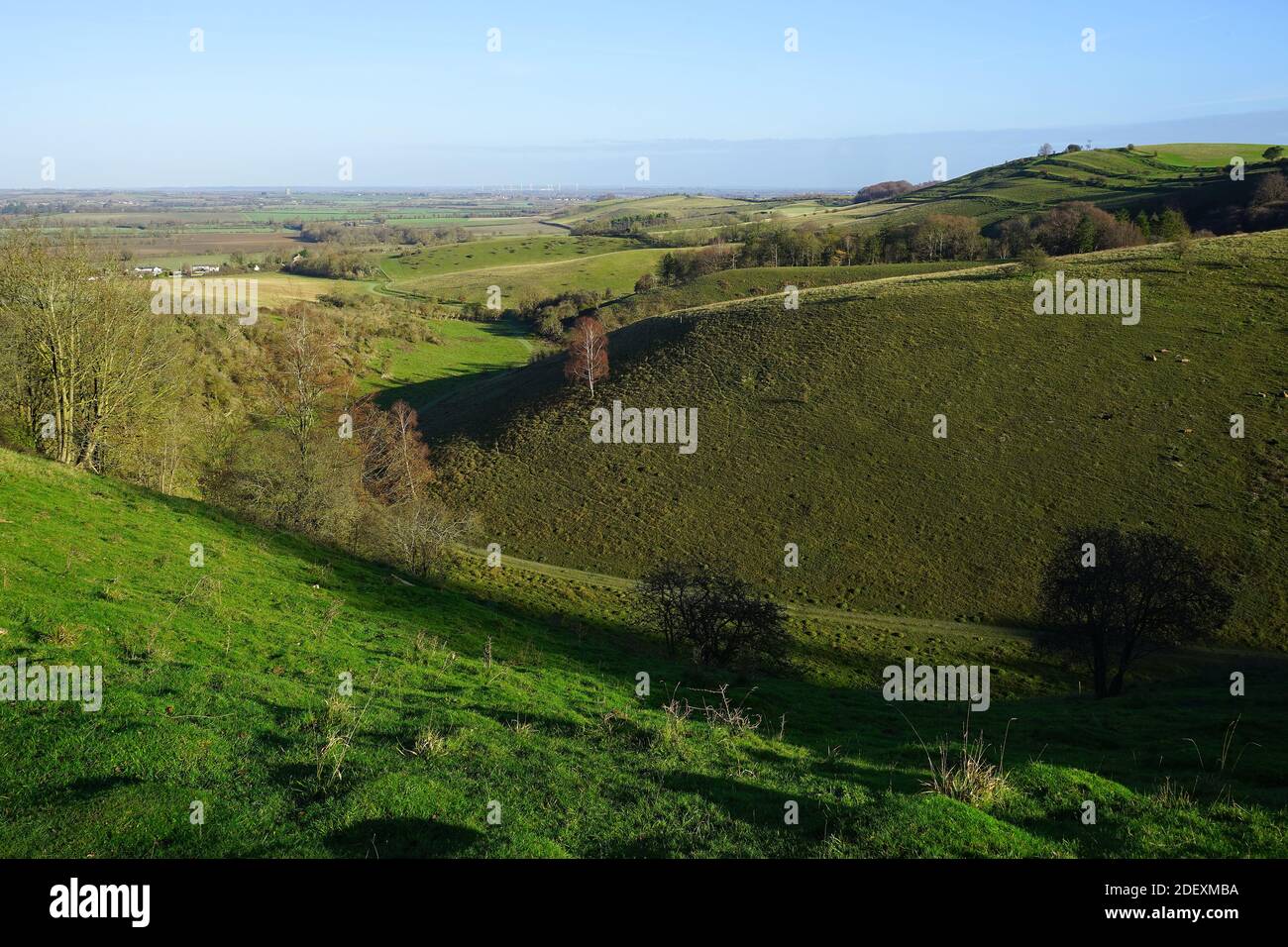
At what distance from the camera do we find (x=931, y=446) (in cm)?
4725

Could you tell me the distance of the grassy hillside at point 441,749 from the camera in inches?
353

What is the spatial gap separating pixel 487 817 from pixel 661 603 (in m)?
18.6

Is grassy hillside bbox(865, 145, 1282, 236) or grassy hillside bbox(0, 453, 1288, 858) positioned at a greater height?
grassy hillside bbox(865, 145, 1282, 236)

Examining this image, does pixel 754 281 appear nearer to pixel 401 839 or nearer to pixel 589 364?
pixel 589 364

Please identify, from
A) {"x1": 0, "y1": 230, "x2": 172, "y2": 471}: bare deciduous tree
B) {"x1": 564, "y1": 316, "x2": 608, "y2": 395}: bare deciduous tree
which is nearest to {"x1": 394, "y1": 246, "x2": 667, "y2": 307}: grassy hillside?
{"x1": 564, "y1": 316, "x2": 608, "y2": 395}: bare deciduous tree

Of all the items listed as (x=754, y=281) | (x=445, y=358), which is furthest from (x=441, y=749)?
(x=754, y=281)

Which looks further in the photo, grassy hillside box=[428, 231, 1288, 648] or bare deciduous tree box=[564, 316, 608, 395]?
bare deciduous tree box=[564, 316, 608, 395]

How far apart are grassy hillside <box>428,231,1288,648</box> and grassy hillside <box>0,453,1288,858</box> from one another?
17864 mm

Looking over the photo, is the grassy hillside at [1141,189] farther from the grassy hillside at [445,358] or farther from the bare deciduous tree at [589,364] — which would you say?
the bare deciduous tree at [589,364]

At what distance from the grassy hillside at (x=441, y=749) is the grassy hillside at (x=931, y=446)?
17.9 m

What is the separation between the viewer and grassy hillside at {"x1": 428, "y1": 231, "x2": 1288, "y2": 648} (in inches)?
1522

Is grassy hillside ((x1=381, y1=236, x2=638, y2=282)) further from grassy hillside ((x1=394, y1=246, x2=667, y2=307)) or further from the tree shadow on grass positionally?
the tree shadow on grass
